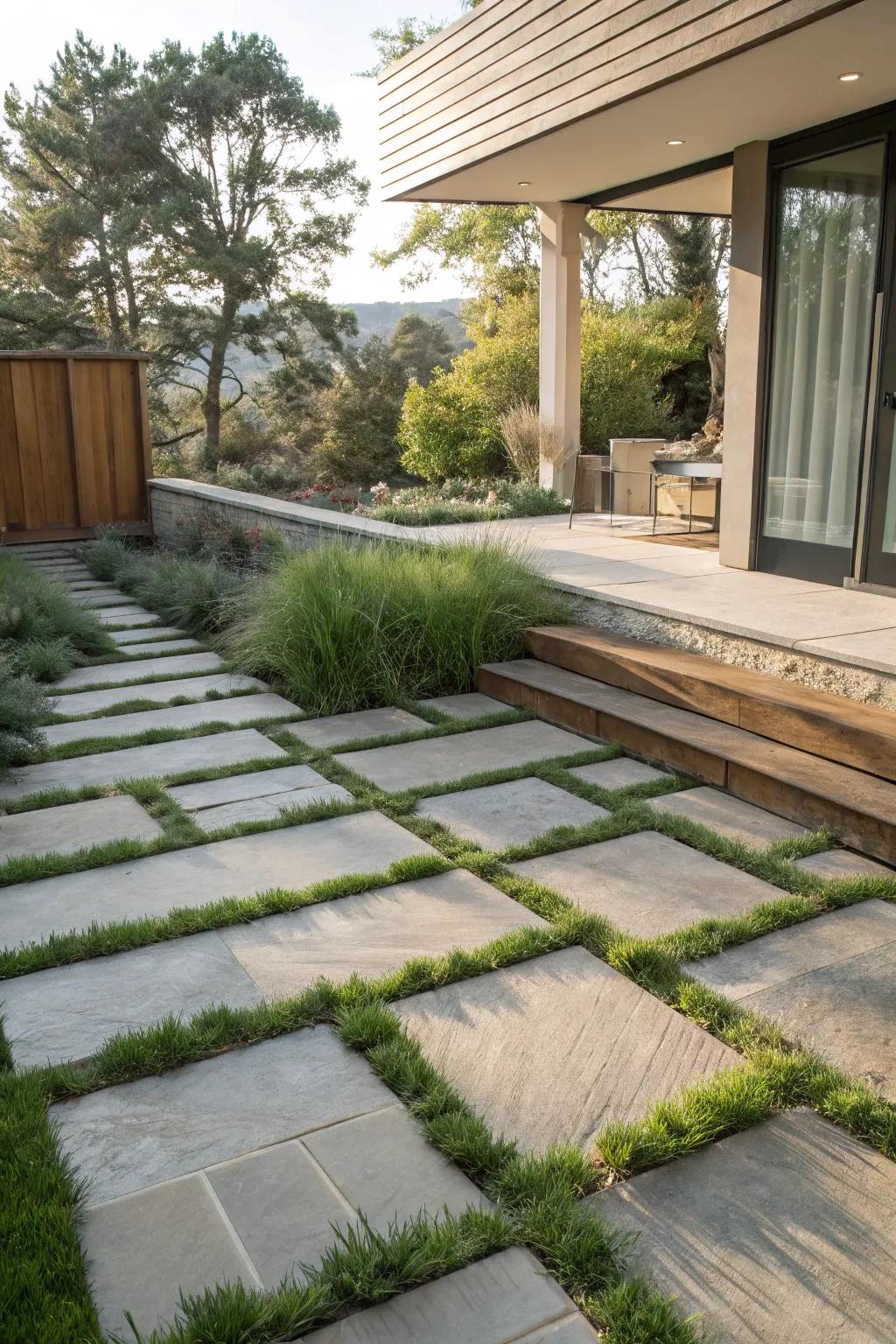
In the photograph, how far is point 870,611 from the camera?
174 inches

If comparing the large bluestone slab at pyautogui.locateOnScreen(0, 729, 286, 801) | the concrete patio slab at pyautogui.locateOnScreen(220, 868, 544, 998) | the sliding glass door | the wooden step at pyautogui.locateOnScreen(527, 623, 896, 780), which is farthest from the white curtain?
the concrete patio slab at pyautogui.locateOnScreen(220, 868, 544, 998)

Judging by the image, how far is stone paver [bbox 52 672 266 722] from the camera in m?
4.73

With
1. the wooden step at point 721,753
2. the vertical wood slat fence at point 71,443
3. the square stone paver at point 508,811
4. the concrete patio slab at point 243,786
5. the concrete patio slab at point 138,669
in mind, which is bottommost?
the concrete patio slab at point 243,786

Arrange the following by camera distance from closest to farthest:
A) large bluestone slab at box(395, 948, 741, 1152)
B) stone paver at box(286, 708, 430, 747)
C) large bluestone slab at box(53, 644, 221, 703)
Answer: large bluestone slab at box(395, 948, 741, 1152), stone paver at box(286, 708, 430, 747), large bluestone slab at box(53, 644, 221, 703)

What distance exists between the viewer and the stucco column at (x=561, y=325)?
8.36m

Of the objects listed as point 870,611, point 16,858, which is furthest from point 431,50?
point 16,858

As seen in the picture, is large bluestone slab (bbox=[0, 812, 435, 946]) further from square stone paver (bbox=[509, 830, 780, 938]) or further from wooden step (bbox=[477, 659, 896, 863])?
wooden step (bbox=[477, 659, 896, 863])

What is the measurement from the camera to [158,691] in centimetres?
497

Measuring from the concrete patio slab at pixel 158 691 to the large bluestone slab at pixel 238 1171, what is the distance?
2.96 metres

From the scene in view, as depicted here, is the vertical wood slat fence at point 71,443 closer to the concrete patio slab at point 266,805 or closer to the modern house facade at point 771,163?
the modern house facade at point 771,163

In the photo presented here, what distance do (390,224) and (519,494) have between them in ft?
59.1

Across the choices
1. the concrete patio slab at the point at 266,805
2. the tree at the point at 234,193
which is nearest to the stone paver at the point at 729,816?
the concrete patio slab at the point at 266,805

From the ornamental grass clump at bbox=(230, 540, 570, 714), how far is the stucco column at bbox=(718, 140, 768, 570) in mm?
1298

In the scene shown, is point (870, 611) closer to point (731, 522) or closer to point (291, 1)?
point (731, 522)
